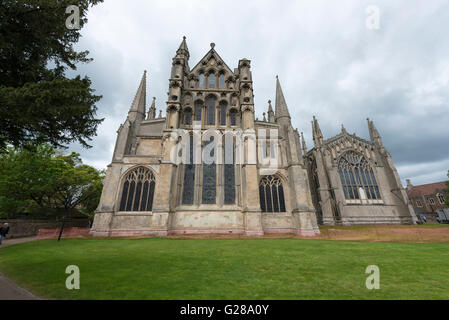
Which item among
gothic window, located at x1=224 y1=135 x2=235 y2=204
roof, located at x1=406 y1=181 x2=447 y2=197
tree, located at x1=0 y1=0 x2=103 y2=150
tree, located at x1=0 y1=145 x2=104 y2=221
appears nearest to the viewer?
tree, located at x1=0 y1=0 x2=103 y2=150

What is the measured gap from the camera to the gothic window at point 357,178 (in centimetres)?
2827

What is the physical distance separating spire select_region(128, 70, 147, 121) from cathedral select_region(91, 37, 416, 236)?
0.11 m

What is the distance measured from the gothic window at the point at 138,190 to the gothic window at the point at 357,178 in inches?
1124

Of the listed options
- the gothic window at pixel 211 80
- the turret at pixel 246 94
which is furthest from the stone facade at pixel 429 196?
the gothic window at pixel 211 80

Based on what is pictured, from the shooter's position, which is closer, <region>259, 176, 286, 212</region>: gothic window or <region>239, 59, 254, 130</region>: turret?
<region>259, 176, 286, 212</region>: gothic window

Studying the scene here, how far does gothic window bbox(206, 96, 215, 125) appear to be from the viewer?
20.6 metres

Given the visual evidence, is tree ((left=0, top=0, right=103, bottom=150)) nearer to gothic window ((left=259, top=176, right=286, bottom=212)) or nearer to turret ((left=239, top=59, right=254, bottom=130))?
turret ((left=239, top=59, right=254, bottom=130))

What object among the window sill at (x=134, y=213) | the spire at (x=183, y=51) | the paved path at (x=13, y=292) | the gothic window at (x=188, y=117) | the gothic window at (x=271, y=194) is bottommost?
the paved path at (x=13, y=292)

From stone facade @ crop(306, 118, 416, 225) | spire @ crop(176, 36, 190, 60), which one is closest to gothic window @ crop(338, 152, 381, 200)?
stone facade @ crop(306, 118, 416, 225)

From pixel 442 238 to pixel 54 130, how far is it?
1026 inches

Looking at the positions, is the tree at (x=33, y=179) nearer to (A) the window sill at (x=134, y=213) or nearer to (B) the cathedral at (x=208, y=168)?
(A) the window sill at (x=134, y=213)
